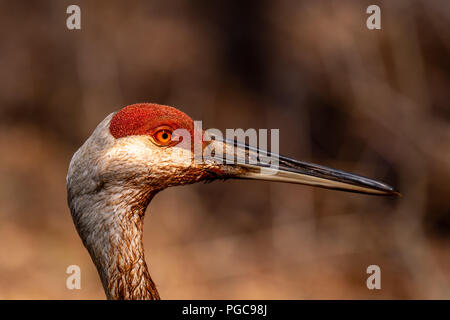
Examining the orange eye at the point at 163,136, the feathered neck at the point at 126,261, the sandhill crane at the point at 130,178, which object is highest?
the orange eye at the point at 163,136

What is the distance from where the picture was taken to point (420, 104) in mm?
6863

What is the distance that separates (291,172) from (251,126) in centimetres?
626

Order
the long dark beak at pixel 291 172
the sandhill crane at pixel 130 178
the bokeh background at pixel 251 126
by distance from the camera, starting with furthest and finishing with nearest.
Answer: the bokeh background at pixel 251 126 < the long dark beak at pixel 291 172 < the sandhill crane at pixel 130 178

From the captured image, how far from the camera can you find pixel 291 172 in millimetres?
2904

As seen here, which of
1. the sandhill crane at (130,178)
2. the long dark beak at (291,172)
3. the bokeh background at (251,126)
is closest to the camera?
the sandhill crane at (130,178)

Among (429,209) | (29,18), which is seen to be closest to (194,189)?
(429,209)

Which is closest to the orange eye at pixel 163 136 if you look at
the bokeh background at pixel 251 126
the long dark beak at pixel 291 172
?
the long dark beak at pixel 291 172

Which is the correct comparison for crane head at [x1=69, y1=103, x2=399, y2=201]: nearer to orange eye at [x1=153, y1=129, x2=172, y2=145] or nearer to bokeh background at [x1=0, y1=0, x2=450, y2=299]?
orange eye at [x1=153, y1=129, x2=172, y2=145]

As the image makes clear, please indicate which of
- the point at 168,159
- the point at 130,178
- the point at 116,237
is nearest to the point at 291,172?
the point at 168,159

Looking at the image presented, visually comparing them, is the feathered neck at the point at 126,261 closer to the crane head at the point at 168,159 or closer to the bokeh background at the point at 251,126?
the crane head at the point at 168,159

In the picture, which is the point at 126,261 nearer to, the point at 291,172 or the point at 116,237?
the point at 116,237

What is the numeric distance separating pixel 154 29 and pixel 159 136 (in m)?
6.83

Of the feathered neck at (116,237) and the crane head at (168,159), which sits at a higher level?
the crane head at (168,159)

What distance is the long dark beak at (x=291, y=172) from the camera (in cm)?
289
